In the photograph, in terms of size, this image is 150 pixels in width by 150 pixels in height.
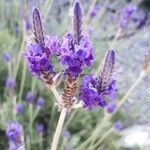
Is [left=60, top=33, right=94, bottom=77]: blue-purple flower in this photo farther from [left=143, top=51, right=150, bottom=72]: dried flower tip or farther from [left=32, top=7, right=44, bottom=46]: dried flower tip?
[left=143, top=51, right=150, bottom=72]: dried flower tip

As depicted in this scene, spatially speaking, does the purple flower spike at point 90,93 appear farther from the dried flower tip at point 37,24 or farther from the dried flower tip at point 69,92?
the dried flower tip at point 37,24

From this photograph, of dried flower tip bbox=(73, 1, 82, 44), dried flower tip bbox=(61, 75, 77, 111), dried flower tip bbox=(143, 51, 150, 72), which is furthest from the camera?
dried flower tip bbox=(143, 51, 150, 72)

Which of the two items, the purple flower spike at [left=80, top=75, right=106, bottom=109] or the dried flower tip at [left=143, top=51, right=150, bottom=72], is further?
the dried flower tip at [left=143, top=51, right=150, bottom=72]

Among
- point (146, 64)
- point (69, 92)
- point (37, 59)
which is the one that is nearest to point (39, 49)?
point (37, 59)

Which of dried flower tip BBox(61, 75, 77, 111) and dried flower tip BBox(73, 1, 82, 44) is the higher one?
dried flower tip BBox(73, 1, 82, 44)

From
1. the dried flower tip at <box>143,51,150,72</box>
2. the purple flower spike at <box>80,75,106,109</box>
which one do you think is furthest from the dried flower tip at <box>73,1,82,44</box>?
the dried flower tip at <box>143,51,150,72</box>

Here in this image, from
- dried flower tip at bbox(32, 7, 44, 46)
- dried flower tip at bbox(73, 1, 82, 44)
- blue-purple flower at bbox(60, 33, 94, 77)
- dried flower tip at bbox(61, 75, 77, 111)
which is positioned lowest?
dried flower tip at bbox(61, 75, 77, 111)
